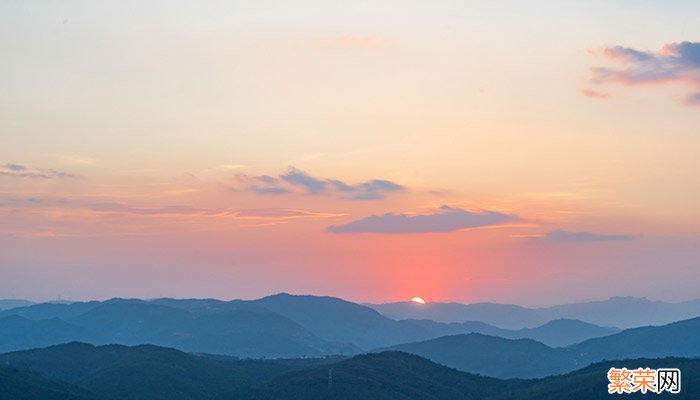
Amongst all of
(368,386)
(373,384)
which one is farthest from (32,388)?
(373,384)

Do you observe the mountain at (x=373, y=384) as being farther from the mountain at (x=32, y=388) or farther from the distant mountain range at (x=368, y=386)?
the mountain at (x=32, y=388)

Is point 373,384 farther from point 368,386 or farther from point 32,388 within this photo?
point 32,388

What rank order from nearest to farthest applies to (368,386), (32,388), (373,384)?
(32,388) < (368,386) < (373,384)

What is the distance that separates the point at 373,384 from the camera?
575 ft

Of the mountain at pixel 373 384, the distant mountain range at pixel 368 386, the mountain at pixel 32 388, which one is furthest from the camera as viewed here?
the mountain at pixel 373 384

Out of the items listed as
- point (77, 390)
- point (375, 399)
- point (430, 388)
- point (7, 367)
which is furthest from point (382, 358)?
point (7, 367)

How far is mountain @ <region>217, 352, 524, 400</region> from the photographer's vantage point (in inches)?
6713

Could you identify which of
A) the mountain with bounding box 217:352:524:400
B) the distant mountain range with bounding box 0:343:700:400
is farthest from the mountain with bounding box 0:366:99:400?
the mountain with bounding box 217:352:524:400

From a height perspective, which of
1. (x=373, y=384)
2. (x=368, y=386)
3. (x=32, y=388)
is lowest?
(x=32, y=388)

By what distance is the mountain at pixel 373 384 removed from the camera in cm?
17050

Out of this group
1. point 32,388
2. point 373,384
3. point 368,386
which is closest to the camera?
point 32,388

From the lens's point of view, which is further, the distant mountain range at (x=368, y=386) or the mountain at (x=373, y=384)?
the mountain at (x=373, y=384)

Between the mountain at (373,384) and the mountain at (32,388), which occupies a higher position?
the mountain at (373,384)

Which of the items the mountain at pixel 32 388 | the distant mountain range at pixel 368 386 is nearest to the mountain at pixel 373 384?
the distant mountain range at pixel 368 386
